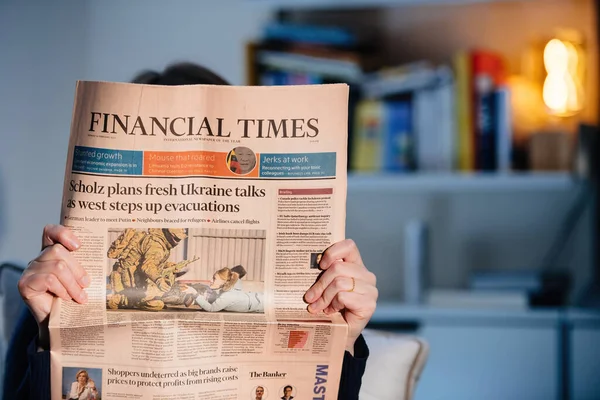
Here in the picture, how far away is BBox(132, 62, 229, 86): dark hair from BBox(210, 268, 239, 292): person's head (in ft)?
1.47

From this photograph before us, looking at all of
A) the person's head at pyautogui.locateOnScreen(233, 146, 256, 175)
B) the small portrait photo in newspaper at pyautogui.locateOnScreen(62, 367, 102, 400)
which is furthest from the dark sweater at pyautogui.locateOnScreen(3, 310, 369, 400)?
the person's head at pyautogui.locateOnScreen(233, 146, 256, 175)

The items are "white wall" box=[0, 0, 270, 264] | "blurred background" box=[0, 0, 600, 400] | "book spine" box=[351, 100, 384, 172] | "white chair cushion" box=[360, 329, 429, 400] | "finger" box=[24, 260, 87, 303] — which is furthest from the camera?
"book spine" box=[351, 100, 384, 172]

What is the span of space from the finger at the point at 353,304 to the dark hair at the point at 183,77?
493 mm

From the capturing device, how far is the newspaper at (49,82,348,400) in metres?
0.90

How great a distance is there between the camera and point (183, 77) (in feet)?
4.06

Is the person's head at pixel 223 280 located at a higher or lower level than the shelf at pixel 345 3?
lower

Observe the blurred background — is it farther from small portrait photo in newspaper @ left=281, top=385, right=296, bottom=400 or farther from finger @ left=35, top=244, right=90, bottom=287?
small portrait photo in newspaper @ left=281, top=385, right=296, bottom=400

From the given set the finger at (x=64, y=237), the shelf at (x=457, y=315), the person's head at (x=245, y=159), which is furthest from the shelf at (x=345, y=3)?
the finger at (x=64, y=237)

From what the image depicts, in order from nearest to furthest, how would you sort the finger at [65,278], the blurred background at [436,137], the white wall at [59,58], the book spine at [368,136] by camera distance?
1. the finger at [65,278]
2. the white wall at [59,58]
3. the blurred background at [436,137]
4. the book spine at [368,136]

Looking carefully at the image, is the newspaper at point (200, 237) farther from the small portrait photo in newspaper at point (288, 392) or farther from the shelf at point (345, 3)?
the shelf at point (345, 3)

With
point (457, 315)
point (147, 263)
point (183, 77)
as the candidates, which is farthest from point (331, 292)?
point (457, 315)

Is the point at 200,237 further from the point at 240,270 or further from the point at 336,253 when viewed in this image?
the point at 336,253

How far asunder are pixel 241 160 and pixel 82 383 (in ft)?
1.17

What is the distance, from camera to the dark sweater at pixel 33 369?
0.93 metres
